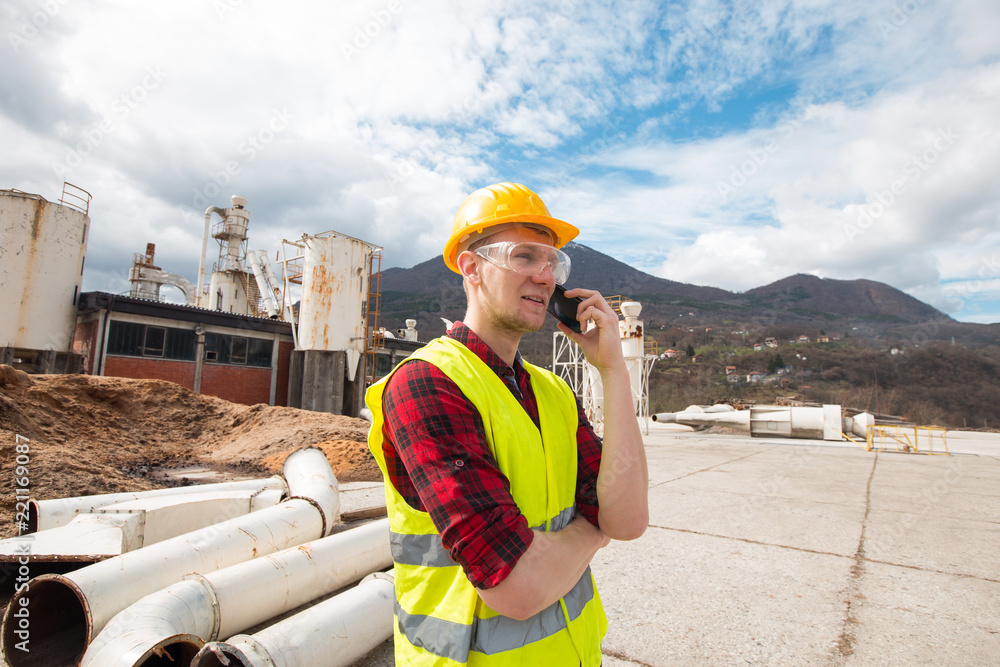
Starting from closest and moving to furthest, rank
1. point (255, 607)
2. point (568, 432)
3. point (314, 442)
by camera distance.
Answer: point (568, 432)
point (255, 607)
point (314, 442)

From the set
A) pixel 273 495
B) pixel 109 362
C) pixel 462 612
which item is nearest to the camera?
pixel 462 612

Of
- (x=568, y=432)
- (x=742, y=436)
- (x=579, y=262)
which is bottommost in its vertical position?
(x=742, y=436)

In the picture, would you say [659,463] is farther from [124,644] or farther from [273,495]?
[124,644]

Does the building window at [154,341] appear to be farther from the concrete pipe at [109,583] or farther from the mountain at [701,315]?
the mountain at [701,315]

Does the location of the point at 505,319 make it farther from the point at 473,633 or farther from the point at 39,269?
the point at 39,269

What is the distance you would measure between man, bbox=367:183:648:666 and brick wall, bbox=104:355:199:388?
18738 millimetres

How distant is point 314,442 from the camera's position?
34.5 ft

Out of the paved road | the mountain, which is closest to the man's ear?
the paved road

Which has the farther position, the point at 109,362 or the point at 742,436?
the point at 742,436

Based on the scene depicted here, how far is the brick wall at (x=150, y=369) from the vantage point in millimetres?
16719

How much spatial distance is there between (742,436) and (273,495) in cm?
2219

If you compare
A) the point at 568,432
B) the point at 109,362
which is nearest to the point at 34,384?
the point at 109,362

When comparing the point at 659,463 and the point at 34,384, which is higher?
the point at 34,384

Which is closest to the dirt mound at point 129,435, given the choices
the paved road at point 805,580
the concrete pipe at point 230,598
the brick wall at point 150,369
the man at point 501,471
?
the concrete pipe at point 230,598
